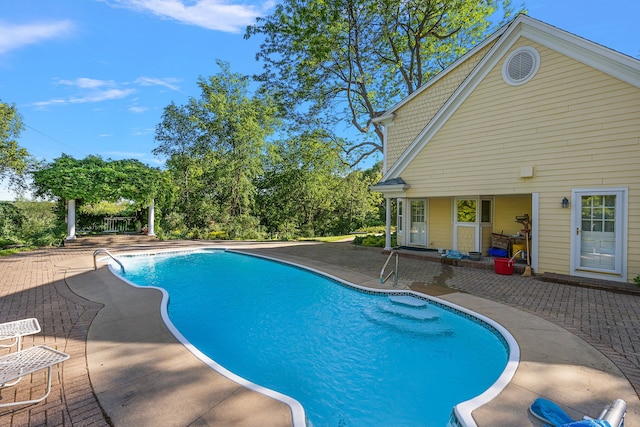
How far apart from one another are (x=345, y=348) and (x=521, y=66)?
381 inches

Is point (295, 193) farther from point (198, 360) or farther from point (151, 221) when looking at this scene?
point (198, 360)

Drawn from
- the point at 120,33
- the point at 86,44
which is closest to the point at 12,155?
the point at 86,44

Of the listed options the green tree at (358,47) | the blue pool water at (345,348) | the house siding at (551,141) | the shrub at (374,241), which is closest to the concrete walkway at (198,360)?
the blue pool water at (345,348)

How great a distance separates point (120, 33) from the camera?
14.5 m

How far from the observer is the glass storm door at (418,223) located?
12.9m

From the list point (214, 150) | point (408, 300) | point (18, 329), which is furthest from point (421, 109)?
point (214, 150)

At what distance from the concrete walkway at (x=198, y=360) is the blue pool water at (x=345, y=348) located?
2.27 ft

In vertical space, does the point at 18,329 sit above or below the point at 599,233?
below

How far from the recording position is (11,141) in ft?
62.8

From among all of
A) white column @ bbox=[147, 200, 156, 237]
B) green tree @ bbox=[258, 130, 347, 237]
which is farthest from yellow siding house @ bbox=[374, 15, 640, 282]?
white column @ bbox=[147, 200, 156, 237]

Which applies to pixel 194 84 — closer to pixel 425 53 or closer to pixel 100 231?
pixel 100 231

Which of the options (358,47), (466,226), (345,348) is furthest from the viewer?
(358,47)

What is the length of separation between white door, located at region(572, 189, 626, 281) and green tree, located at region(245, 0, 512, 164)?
11.3m

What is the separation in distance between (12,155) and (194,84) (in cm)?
1284
